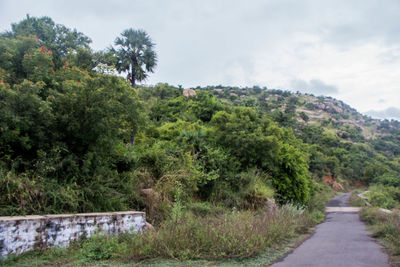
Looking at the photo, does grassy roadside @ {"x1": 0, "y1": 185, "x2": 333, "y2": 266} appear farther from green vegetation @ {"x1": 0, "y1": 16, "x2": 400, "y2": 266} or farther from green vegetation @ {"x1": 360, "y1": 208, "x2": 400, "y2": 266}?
green vegetation @ {"x1": 360, "y1": 208, "x2": 400, "y2": 266}

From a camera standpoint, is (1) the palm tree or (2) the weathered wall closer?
(2) the weathered wall

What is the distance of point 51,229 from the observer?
6.61m

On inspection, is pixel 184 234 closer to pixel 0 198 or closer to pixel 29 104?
pixel 0 198

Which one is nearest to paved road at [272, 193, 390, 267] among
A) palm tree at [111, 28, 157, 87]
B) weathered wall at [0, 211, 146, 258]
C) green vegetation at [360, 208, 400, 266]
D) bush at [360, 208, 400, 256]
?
green vegetation at [360, 208, 400, 266]

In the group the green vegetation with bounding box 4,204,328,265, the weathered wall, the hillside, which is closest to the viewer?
the weathered wall

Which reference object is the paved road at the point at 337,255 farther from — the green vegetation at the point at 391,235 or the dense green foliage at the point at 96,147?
the dense green foliage at the point at 96,147

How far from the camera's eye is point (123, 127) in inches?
418

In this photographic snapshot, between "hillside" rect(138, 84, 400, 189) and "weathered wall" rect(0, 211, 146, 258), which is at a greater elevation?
"hillside" rect(138, 84, 400, 189)

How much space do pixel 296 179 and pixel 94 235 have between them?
1401 cm

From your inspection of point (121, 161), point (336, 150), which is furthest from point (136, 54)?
point (336, 150)

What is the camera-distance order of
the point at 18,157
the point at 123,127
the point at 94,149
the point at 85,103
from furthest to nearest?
the point at 123,127, the point at 94,149, the point at 85,103, the point at 18,157

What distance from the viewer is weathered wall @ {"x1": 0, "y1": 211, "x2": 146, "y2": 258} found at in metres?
5.82

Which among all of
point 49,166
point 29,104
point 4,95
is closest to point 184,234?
point 49,166

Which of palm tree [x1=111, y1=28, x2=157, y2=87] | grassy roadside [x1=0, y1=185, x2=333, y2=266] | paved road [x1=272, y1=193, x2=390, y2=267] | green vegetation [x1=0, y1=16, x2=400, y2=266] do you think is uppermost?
palm tree [x1=111, y1=28, x2=157, y2=87]
